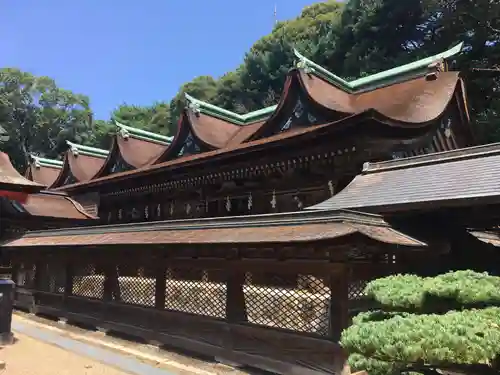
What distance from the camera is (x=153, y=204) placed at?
17203 millimetres

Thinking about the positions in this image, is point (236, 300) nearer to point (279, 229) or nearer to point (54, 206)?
point (279, 229)

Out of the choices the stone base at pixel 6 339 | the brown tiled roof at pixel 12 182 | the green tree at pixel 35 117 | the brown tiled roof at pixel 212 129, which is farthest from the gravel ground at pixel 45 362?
the green tree at pixel 35 117

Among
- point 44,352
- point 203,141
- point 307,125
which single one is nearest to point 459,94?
point 307,125

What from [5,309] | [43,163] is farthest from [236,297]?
[43,163]

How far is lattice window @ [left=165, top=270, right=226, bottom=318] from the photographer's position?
28.6 ft

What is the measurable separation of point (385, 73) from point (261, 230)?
31.6ft

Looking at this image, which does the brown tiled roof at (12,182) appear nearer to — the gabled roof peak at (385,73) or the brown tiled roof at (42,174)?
the brown tiled roof at (42,174)

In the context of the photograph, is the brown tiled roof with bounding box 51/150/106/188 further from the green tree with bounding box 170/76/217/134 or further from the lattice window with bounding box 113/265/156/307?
the green tree with bounding box 170/76/217/134

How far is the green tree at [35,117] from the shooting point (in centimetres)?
4134

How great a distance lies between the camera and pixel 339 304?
6414 millimetres

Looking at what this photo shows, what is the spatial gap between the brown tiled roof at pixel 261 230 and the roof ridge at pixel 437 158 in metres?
2.42

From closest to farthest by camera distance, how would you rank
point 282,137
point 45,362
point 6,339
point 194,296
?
point 45,362
point 194,296
point 6,339
point 282,137

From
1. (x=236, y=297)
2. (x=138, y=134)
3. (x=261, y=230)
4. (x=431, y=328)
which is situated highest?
(x=138, y=134)

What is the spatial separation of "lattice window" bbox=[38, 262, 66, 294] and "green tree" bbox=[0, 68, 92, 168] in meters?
32.2
